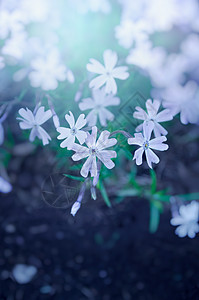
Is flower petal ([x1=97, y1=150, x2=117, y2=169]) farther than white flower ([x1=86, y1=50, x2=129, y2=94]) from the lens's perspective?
No

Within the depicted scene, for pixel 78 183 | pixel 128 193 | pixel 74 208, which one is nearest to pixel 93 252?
pixel 128 193

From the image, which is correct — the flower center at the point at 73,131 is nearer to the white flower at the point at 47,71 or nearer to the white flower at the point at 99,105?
the white flower at the point at 99,105

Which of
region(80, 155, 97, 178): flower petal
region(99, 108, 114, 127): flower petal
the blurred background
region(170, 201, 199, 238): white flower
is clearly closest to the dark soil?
the blurred background

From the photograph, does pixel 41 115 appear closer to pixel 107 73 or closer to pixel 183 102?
pixel 107 73

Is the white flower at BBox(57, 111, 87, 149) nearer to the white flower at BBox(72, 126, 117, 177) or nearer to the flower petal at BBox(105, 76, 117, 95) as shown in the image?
the white flower at BBox(72, 126, 117, 177)

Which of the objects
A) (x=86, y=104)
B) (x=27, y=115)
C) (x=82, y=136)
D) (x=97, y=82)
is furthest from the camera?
(x=86, y=104)
